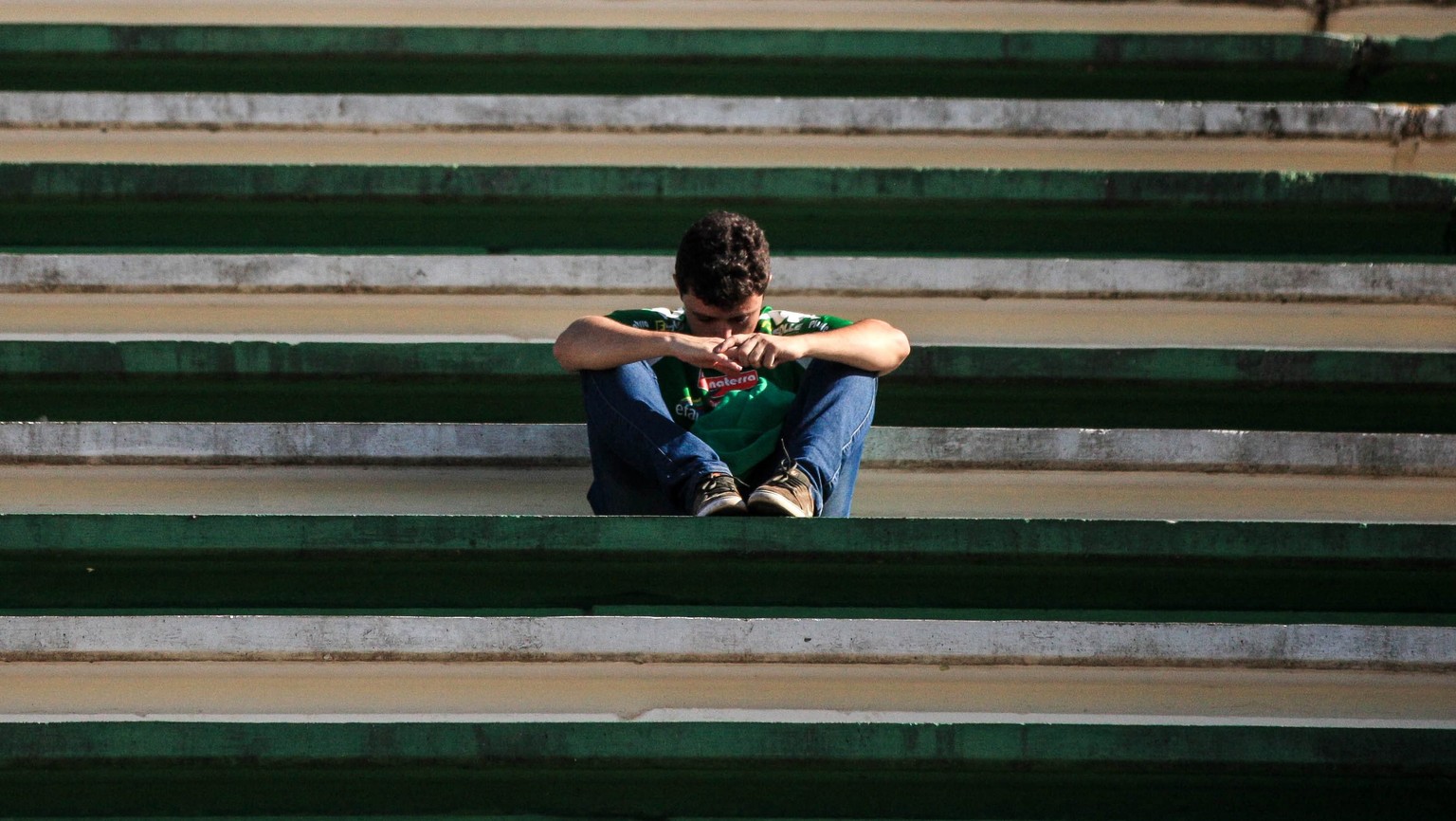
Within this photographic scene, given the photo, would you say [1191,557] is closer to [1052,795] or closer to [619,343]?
[1052,795]

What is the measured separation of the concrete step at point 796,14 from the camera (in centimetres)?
433

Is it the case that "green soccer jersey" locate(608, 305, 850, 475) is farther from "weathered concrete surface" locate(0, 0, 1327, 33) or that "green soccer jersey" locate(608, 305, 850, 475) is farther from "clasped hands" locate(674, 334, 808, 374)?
"weathered concrete surface" locate(0, 0, 1327, 33)

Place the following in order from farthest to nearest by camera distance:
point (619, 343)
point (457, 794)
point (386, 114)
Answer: point (386, 114), point (619, 343), point (457, 794)

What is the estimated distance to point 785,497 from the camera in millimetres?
2797

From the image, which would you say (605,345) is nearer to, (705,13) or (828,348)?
(828,348)

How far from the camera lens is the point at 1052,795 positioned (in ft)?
8.55

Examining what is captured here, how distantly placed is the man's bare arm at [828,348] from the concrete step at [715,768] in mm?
730

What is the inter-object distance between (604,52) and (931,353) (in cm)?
133

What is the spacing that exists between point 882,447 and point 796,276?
23.0 inches

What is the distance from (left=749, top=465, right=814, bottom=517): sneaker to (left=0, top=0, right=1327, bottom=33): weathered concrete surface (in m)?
1.88

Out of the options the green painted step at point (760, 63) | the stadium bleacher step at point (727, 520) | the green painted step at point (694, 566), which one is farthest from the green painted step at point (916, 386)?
the green painted step at point (760, 63)

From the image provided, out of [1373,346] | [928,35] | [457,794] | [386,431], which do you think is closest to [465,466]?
[386,431]

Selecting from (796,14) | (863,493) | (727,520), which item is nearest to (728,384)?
(863,493)

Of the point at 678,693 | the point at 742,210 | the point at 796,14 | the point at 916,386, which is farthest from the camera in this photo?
the point at 796,14
